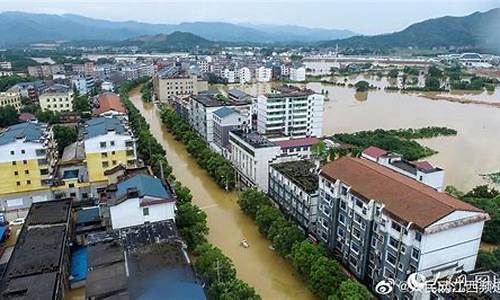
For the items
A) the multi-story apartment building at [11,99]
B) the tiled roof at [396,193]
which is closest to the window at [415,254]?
the tiled roof at [396,193]

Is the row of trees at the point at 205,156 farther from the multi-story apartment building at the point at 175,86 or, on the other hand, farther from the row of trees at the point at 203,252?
the multi-story apartment building at the point at 175,86

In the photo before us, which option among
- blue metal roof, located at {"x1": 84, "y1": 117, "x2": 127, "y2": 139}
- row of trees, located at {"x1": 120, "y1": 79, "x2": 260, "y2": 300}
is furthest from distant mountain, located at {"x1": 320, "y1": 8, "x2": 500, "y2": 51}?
row of trees, located at {"x1": 120, "y1": 79, "x2": 260, "y2": 300}

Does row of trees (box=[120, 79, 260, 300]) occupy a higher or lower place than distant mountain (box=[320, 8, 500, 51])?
lower

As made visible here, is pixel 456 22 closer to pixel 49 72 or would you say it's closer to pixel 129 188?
pixel 49 72

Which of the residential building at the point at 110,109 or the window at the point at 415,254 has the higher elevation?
the residential building at the point at 110,109

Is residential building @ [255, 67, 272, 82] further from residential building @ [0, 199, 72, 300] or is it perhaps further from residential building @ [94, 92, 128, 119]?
residential building @ [0, 199, 72, 300]

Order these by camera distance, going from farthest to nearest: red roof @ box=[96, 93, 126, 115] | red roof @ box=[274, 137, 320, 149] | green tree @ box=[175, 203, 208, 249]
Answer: red roof @ box=[96, 93, 126, 115], red roof @ box=[274, 137, 320, 149], green tree @ box=[175, 203, 208, 249]

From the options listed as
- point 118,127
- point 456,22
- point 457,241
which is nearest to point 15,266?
point 118,127
